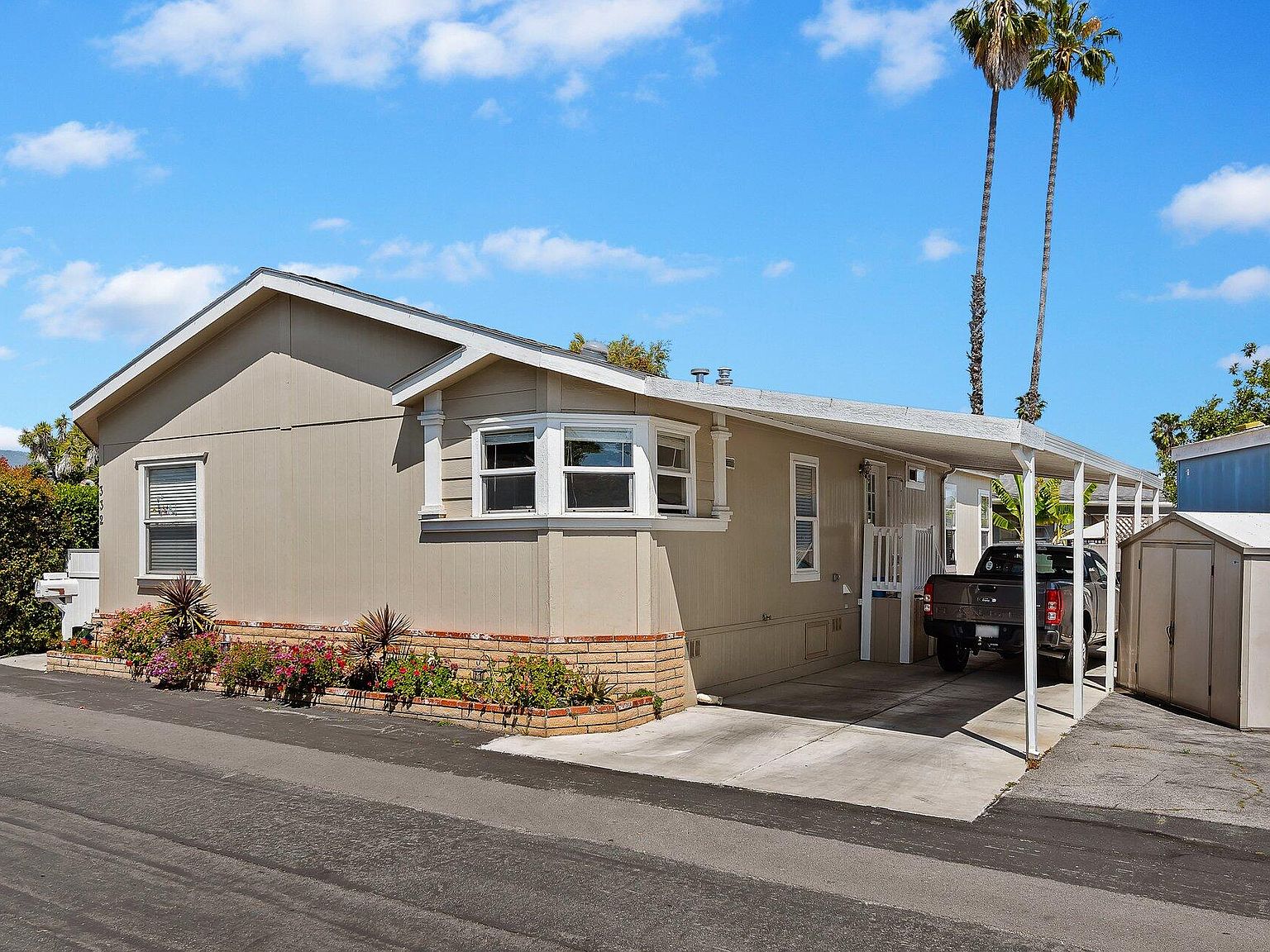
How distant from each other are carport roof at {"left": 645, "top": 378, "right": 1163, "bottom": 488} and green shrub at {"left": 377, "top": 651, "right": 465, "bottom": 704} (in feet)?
12.2

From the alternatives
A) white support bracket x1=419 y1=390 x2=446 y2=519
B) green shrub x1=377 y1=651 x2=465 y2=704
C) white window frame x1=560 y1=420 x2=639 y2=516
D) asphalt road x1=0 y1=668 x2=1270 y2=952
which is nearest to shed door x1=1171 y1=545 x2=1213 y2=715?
asphalt road x1=0 y1=668 x2=1270 y2=952

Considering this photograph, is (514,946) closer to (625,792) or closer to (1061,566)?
(625,792)

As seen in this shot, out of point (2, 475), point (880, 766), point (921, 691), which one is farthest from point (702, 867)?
point (2, 475)

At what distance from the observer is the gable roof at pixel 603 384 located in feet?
30.2

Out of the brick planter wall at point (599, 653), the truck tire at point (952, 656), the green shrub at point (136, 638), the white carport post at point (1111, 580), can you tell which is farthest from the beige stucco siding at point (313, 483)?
the white carport post at point (1111, 580)

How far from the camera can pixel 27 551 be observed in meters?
16.1

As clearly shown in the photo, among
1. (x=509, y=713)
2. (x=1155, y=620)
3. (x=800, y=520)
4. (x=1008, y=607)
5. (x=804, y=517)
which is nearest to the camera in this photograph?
(x=509, y=713)

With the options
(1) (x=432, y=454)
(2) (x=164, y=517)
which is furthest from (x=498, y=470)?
(2) (x=164, y=517)

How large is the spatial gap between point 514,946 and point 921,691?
8.86 meters

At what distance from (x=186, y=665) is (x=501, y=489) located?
4.90 m

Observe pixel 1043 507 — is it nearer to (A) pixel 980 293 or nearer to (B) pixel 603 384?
(A) pixel 980 293

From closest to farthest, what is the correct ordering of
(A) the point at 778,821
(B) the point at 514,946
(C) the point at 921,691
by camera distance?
(B) the point at 514,946 < (A) the point at 778,821 < (C) the point at 921,691

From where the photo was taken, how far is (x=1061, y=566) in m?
14.9

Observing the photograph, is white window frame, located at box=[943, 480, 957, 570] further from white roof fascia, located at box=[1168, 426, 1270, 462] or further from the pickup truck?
the pickup truck
